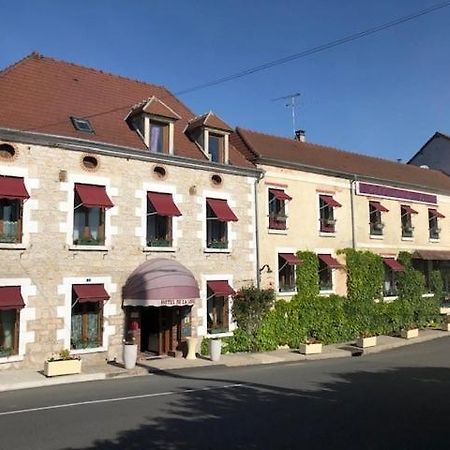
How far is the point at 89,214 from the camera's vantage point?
19.0 metres

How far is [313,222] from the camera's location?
1029 inches

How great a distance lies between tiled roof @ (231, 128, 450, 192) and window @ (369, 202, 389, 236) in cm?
150

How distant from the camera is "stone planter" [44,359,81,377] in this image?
15.6 m

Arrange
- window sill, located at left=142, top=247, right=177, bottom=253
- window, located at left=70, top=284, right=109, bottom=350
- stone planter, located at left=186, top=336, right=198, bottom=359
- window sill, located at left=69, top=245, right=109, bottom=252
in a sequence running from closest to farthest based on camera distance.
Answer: window, located at left=70, top=284, right=109, bottom=350 → window sill, located at left=69, top=245, right=109, bottom=252 → window sill, located at left=142, top=247, right=177, bottom=253 → stone planter, located at left=186, top=336, right=198, bottom=359

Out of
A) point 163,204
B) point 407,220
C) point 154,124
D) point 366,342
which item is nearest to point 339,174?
point 407,220

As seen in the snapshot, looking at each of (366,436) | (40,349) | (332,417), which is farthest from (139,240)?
(366,436)

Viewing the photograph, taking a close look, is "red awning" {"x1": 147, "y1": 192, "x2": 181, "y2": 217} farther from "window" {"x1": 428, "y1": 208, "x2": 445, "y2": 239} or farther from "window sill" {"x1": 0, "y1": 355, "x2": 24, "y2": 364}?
"window" {"x1": 428, "y1": 208, "x2": 445, "y2": 239}

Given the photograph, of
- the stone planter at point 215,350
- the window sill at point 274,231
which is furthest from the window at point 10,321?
the window sill at point 274,231

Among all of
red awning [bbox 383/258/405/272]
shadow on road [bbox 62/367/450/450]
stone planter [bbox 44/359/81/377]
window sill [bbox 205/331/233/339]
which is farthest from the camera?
red awning [bbox 383/258/405/272]

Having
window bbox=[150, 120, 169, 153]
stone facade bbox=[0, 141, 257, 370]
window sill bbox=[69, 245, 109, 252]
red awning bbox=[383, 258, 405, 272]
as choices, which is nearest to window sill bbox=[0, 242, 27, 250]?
stone facade bbox=[0, 141, 257, 370]

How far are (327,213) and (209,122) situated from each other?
26.9ft

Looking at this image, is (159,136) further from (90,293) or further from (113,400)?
(113,400)

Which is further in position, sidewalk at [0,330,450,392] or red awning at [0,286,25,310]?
red awning at [0,286,25,310]

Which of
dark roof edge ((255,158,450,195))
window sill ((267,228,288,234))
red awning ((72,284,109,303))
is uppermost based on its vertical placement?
dark roof edge ((255,158,450,195))
